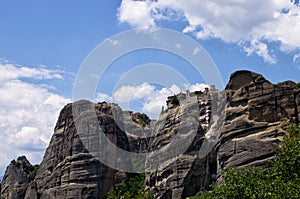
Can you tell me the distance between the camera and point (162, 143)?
66438mm

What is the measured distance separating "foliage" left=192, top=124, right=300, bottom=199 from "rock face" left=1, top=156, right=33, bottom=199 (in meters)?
60.4

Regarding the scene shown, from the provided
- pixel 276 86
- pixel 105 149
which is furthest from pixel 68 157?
pixel 276 86

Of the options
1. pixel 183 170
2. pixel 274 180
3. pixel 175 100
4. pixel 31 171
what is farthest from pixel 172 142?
pixel 31 171

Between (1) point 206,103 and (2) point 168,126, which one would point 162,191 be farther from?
(1) point 206,103

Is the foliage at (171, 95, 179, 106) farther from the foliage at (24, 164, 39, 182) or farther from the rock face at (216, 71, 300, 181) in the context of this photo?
the rock face at (216, 71, 300, 181)

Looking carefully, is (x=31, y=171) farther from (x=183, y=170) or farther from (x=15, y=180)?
(x=183, y=170)

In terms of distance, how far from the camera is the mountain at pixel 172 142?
4716 cm

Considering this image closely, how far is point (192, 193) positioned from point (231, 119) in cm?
1333

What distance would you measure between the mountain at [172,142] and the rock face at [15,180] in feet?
0.52

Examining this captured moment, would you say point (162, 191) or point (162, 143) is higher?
point (162, 143)

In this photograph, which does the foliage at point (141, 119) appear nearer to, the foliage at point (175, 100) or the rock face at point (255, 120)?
the foliage at point (175, 100)

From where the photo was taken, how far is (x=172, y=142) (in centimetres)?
6388

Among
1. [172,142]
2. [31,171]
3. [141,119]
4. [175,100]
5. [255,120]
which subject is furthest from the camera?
[141,119]

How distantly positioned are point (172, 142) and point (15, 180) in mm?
35728
